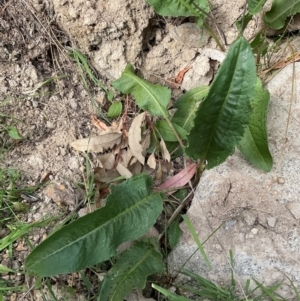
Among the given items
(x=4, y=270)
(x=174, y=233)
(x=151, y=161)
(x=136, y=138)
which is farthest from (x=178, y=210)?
(x=4, y=270)

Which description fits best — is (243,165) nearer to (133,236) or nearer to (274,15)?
(133,236)

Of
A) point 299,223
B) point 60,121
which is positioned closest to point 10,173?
point 60,121

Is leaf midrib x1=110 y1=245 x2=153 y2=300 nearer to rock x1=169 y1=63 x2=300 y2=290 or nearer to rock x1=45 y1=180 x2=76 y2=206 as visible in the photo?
rock x1=169 y1=63 x2=300 y2=290

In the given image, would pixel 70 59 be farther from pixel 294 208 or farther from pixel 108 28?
pixel 294 208

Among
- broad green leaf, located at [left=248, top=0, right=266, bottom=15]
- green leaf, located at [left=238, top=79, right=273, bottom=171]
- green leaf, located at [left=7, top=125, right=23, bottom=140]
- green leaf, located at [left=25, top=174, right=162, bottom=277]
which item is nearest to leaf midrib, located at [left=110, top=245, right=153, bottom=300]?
green leaf, located at [left=25, top=174, right=162, bottom=277]

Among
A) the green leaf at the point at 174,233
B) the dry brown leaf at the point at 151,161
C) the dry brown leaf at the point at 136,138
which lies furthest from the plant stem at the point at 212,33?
the green leaf at the point at 174,233

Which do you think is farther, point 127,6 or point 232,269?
point 127,6

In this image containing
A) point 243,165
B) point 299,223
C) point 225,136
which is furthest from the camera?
point 243,165
